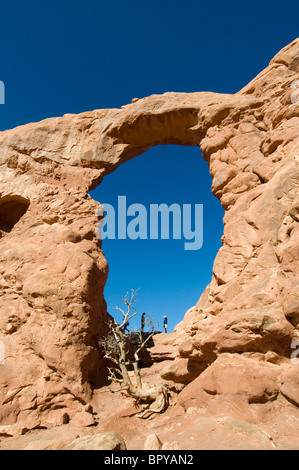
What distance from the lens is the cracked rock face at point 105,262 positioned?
27.7 feet

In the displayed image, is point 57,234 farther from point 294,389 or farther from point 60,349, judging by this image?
point 294,389

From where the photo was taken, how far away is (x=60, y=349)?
1238 centimetres

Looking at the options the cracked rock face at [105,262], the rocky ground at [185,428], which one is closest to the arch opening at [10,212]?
the cracked rock face at [105,262]

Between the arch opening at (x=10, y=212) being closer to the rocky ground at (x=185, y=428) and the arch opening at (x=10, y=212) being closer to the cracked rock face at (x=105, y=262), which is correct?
the cracked rock face at (x=105, y=262)

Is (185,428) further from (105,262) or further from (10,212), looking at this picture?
(10,212)

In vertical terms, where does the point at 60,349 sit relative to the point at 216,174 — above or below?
below

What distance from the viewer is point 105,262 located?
1591 centimetres

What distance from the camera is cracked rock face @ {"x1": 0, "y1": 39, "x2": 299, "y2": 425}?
8438 mm

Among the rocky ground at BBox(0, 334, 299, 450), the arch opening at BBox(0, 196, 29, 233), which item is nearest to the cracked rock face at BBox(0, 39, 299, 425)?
the arch opening at BBox(0, 196, 29, 233)

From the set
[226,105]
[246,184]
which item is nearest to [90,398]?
[246,184]

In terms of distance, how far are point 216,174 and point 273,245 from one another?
5.69 meters

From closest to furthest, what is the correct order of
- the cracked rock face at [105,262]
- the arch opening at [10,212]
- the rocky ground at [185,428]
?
1. the rocky ground at [185,428]
2. the cracked rock face at [105,262]
3. the arch opening at [10,212]

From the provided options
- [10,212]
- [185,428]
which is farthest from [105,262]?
[185,428]

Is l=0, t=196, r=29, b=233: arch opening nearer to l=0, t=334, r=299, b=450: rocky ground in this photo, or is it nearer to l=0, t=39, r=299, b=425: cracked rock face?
l=0, t=39, r=299, b=425: cracked rock face
